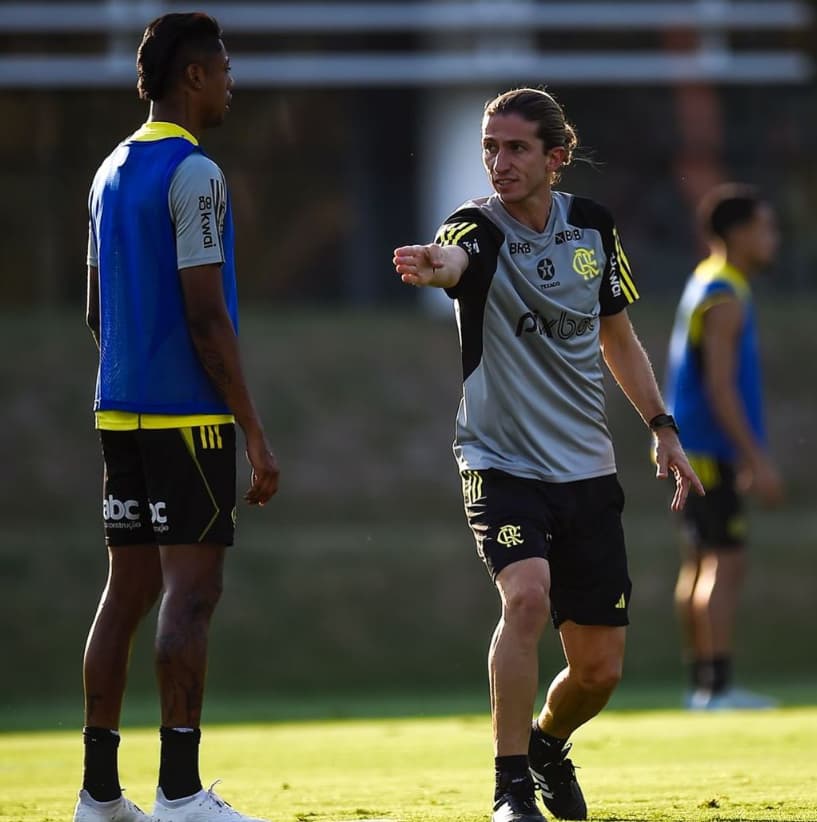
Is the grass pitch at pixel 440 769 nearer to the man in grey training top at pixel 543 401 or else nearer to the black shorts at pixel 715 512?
the man in grey training top at pixel 543 401

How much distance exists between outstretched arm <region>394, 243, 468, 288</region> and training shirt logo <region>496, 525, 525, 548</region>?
2.49ft

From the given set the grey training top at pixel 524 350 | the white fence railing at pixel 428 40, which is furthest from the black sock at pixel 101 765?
the white fence railing at pixel 428 40

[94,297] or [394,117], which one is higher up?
[394,117]

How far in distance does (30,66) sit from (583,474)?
1586cm

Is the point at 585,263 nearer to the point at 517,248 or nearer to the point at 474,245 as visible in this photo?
the point at 517,248

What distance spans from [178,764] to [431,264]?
1633 millimetres

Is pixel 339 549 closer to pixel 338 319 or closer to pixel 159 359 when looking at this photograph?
pixel 338 319

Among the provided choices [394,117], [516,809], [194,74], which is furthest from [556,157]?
[394,117]

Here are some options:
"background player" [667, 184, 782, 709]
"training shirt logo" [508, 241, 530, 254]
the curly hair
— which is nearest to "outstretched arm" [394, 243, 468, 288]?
"training shirt logo" [508, 241, 530, 254]

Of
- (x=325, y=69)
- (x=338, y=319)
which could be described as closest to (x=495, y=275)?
(x=338, y=319)

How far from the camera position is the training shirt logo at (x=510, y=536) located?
5.32 metres

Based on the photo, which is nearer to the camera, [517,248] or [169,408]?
[169,408]

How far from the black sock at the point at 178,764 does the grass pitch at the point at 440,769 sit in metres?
0.53

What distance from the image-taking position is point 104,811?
5.30 metres
